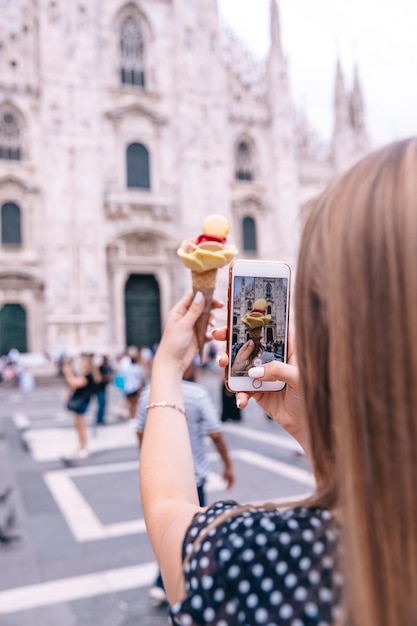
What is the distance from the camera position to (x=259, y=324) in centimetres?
141

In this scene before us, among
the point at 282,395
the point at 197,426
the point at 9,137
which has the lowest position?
the point at 197,426

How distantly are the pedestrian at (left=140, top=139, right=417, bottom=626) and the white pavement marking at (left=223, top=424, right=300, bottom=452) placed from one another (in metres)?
7.37

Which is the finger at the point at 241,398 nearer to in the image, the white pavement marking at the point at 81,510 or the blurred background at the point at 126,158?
the white pavement marking at the point at 81,510

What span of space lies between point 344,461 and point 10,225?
21953 millimetres

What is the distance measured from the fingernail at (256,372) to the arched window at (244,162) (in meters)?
25.8

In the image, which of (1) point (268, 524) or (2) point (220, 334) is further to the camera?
(2) point (220, 334)

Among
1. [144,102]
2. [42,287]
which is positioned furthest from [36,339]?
[144,102]

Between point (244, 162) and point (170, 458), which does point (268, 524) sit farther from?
point (244, 162)

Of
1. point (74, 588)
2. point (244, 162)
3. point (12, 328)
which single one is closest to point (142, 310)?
point (12, 328)

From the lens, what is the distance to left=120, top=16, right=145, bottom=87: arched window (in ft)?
78.2

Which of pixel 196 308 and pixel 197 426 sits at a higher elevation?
pixel 196 308

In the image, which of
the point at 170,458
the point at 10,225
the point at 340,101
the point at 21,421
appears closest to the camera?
the point at 170,458

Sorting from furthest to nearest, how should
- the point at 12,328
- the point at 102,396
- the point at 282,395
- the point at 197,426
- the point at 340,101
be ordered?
the point at 340,101
the point at 12,328
the point at 102,396
the point at 197,426
the point at 282,395

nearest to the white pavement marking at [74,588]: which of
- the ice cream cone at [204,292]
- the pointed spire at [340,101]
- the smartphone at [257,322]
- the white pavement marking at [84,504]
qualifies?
the white pavement marking at [84,504]
